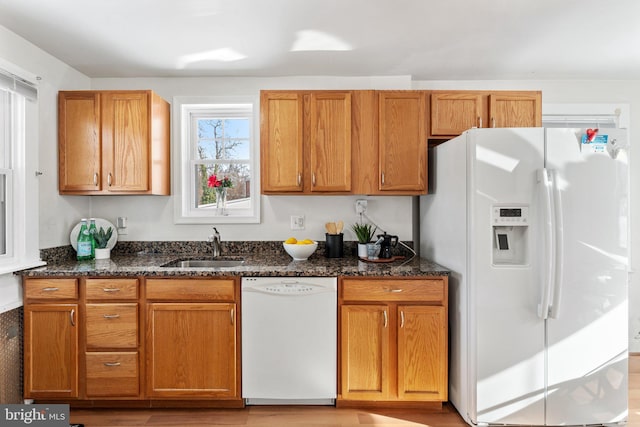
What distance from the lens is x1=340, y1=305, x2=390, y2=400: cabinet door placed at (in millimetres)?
2486

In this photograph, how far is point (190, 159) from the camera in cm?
336

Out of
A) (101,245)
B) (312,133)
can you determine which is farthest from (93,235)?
(312,133)

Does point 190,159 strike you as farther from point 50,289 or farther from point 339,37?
point 339,37

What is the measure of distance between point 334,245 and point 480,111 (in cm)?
146

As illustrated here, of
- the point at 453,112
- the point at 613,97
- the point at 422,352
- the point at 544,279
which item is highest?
the point at 613,97

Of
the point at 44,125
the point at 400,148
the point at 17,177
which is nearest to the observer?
the point at 17,177

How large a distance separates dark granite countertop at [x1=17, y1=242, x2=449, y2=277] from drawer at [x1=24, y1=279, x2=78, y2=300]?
0.05 meters

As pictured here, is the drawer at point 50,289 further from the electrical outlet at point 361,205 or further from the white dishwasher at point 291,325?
the electrical outlet at point 361,205

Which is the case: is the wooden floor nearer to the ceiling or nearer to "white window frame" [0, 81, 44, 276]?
"white window frame" [0, 81, 44, 276]

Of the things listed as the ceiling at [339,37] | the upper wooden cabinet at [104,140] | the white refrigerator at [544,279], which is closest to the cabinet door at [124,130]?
the upper wooden cabinet at [104,140]

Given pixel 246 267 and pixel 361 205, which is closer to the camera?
pixel 246 267

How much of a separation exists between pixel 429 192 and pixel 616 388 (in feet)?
5.28

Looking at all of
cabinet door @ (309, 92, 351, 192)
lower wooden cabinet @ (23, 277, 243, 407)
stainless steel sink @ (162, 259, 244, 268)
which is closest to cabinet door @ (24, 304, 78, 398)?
lower wooden cabinet @ (23, 277, 243, 407)

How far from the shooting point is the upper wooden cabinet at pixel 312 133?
2912 mm
